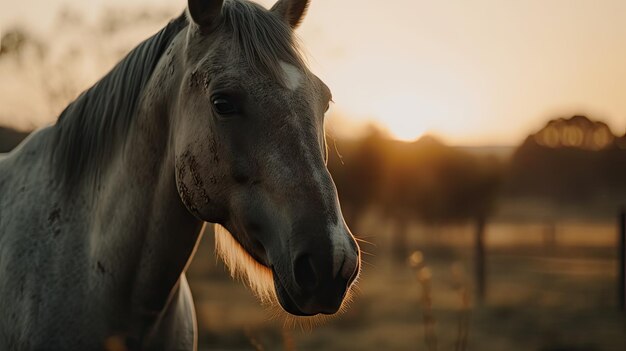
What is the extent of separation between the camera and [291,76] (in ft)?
7.38

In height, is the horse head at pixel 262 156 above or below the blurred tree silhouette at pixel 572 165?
above

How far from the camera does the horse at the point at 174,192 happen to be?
2.08 meters

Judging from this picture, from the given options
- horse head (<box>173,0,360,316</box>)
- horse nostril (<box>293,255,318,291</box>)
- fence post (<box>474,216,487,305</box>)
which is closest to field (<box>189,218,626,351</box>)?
fence post (<box>474,216,487,305</box>)

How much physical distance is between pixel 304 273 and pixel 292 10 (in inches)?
47.0

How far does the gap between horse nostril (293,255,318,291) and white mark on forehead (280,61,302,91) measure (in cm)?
55

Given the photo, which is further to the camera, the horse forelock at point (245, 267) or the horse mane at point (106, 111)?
the horse mane at point (106, 111)

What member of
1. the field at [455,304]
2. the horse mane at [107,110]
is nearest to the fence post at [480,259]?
the field at [455,304]

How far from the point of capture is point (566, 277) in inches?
701

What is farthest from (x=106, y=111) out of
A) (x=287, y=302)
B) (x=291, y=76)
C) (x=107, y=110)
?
(x=287, y=302)

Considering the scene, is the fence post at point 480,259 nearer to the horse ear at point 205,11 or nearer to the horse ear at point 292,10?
the horse ear at point 292,10

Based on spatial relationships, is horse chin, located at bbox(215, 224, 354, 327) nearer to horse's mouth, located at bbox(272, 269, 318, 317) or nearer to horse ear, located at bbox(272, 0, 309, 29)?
horse's mouth, located at bbox(272, 269, 318, 317)

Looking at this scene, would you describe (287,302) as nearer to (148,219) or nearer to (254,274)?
(254,274)

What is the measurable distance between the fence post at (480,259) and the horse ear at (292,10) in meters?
10.7

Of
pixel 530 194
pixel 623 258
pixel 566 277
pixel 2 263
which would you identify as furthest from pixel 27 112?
pixel 530 194
